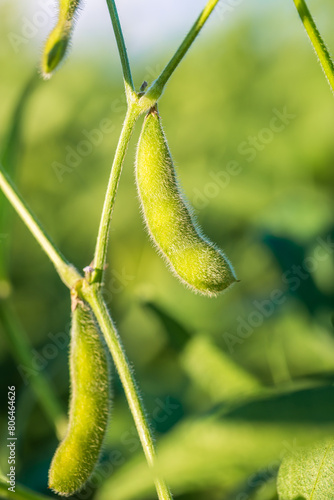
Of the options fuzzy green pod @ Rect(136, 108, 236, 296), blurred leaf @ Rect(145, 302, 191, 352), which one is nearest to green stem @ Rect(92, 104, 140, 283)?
fuzzy green pod @ Rect(136, 108, 236, 296)

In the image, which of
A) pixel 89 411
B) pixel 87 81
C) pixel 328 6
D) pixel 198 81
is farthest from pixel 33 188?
pixel 89 411

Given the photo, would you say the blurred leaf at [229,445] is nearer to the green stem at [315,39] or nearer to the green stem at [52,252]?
the green stem at [52,252]

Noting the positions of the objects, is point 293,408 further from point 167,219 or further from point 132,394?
point 167,219

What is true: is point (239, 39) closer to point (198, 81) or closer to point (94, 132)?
point (198, 81)

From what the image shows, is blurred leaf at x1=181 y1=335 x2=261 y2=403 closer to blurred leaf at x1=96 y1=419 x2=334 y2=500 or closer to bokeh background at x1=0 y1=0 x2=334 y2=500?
bokeh background at x1=0 y1=0 x2=334 y2=500

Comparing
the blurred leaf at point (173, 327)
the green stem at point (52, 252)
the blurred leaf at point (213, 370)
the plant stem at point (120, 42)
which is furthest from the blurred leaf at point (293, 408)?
the blurred leaf at point (173, 327)

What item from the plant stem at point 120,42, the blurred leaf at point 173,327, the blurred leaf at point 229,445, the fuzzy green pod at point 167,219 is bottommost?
the blurred leaf at point 173,327

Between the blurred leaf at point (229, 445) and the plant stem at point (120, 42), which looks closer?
the blurred leaf at point (229, 445)
